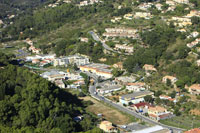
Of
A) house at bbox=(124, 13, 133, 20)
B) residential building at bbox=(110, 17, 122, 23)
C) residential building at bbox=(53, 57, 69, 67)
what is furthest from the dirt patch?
house at bbox=(124, 13, 133, 20)

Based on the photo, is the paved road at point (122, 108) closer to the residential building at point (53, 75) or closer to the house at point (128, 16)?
the residential building at point (53, 75)

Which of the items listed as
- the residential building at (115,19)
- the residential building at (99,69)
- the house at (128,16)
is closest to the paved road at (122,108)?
the residential building at (99,69)

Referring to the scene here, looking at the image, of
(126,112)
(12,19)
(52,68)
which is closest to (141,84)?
(126,112)

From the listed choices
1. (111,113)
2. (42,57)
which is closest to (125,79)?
(111,113)

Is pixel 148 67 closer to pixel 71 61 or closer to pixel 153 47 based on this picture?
A: pixel 153 47

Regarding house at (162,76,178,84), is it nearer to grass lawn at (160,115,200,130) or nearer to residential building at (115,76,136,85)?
residential building at (115,76,136,85)

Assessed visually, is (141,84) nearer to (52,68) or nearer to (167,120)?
(167,120)

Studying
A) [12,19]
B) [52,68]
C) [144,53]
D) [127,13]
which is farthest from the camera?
[12,19]
